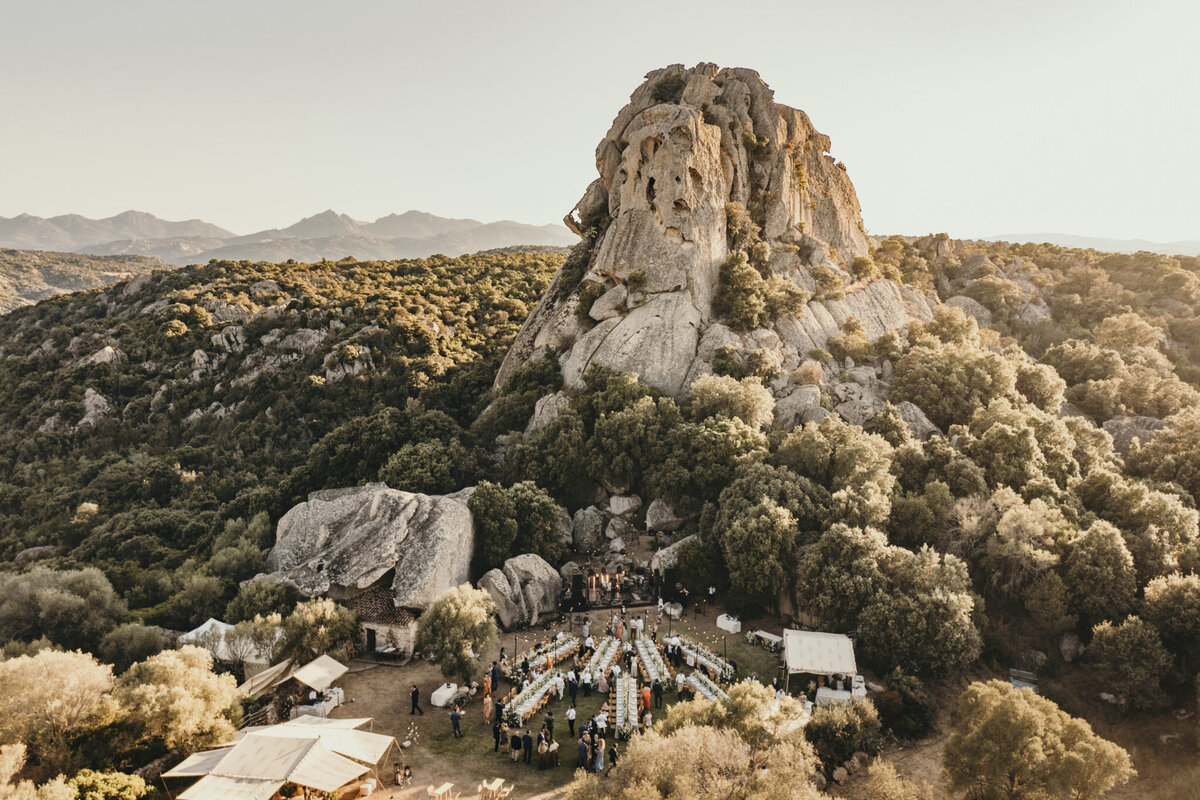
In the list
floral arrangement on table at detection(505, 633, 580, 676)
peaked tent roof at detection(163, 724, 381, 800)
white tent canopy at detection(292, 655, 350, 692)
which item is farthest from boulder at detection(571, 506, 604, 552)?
peaked tent roof at detection(163, 724, 381, 800)

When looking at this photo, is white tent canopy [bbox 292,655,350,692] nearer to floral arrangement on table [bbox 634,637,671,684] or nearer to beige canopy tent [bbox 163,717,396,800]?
beige canopy tent [bbox 163,717,396,800]

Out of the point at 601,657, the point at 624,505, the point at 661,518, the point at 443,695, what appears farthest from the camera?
the point at 624,505

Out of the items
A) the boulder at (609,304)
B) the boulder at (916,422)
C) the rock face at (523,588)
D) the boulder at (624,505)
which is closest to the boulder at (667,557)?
the rock face at (523,588)

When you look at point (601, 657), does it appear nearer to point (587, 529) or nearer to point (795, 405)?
point (587, 529)

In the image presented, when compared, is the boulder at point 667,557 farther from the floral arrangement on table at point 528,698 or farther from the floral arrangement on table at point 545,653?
the floral arrangement on table at point 528,698

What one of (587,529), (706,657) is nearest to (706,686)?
(706,657)

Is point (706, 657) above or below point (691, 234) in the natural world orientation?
below
